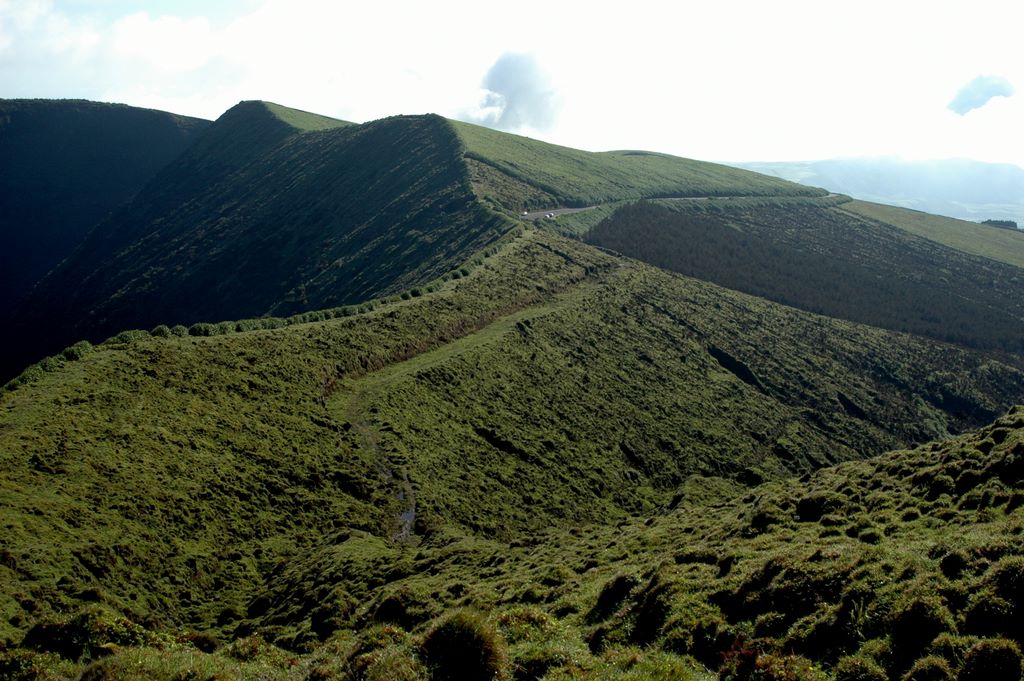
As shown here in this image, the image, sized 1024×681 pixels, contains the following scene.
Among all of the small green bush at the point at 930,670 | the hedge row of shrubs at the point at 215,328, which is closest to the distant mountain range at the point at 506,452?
the small green bush at the point at 930,670

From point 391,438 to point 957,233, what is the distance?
164m

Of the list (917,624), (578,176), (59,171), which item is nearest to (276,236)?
(578,176)

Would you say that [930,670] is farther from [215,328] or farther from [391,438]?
[215,328]

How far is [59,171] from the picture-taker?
596ft

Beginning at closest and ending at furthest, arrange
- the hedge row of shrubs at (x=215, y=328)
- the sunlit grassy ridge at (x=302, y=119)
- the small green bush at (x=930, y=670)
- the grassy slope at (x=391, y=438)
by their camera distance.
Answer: the small green bush at (x=930, y=670), the grassy slope at (x=391, y=438), the hedge row of shrubs at (x=215, y=328), the sunlit grassy ridge at (x=302, y=119)

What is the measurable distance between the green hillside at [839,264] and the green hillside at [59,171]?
133215 millimetres

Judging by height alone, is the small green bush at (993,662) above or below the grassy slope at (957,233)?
below

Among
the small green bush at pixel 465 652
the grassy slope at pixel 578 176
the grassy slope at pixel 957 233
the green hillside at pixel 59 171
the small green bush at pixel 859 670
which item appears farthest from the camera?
the green hillside at pixel 59 171

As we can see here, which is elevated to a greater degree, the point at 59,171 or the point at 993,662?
the point at 59,171

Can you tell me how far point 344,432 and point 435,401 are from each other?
7.67 metres

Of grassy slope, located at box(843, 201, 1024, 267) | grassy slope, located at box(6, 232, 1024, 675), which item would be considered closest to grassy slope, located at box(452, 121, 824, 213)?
grassy slope, located at box(843, 201, 1024, 267)

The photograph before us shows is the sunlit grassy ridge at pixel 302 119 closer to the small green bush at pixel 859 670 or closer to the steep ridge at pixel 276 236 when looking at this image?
the steep ridge at pixel 276 236

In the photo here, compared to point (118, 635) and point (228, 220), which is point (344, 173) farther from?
point (118, 635)

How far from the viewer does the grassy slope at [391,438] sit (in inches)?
1081
